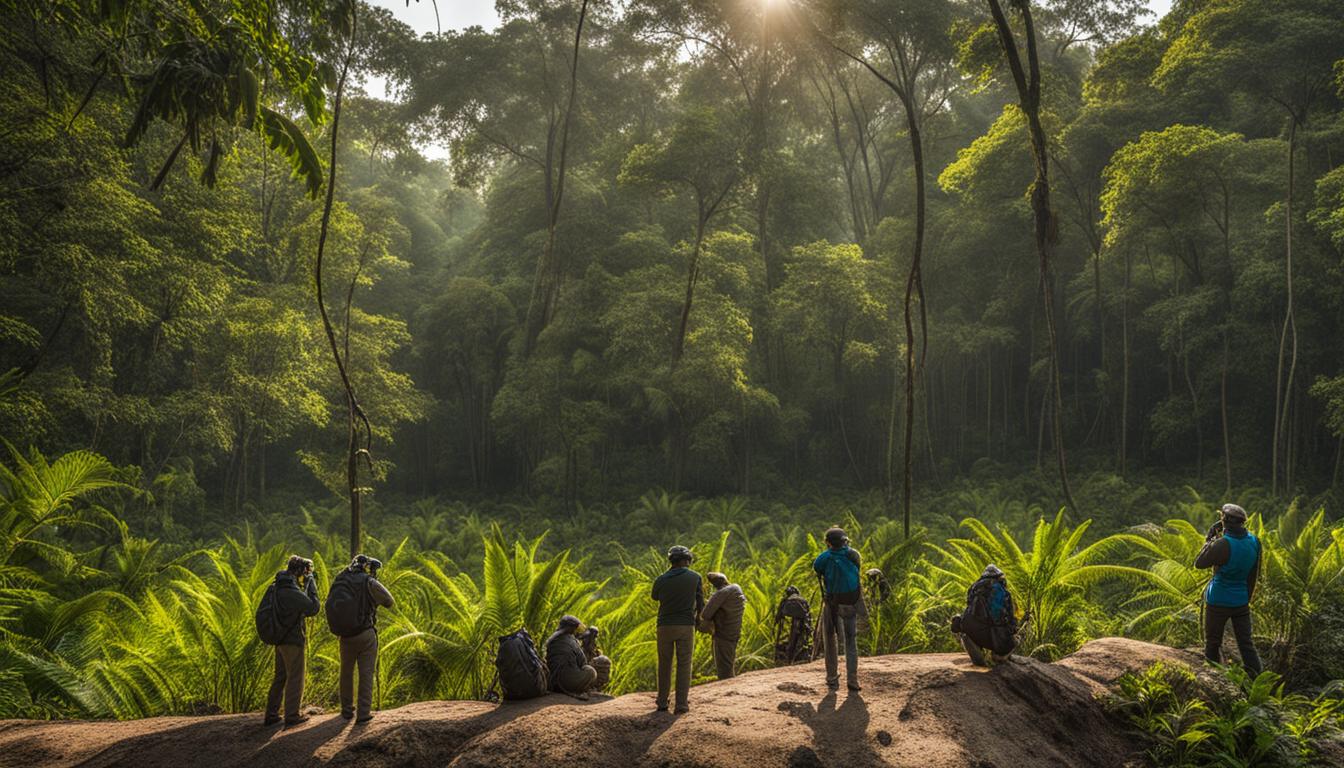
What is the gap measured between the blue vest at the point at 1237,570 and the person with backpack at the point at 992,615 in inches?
73.1

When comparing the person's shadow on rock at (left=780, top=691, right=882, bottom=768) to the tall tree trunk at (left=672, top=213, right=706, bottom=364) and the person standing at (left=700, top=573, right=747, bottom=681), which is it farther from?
the tall tree trunk at (left=672, top=213, right=706, bottom=364)

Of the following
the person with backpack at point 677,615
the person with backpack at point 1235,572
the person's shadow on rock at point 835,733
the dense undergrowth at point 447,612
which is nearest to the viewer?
the person's shadow on rock at point 835,733

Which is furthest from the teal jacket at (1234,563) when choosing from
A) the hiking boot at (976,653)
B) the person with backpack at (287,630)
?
the person with backpack at (287,630)

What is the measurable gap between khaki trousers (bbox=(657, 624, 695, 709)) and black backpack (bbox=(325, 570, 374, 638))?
85.5 inches

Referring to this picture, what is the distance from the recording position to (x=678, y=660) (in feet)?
16.9

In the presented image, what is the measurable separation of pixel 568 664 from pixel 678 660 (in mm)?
967

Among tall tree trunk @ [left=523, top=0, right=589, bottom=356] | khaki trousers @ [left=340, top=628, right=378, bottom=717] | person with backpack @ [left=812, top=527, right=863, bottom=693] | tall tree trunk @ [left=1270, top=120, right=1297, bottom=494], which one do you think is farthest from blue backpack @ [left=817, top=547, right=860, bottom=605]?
tall tree trunk @ [left=523, top=0, right=589, bottom=356]

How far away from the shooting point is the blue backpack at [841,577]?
5.52 meters

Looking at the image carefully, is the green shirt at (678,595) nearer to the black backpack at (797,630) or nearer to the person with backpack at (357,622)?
the person with backpack at (357,622)

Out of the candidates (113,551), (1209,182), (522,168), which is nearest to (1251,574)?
(113,551)

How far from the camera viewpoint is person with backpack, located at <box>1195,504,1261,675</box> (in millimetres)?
5844

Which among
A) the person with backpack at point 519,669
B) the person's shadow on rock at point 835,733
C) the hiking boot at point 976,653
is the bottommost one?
the person's shadow on rock at point 835,733

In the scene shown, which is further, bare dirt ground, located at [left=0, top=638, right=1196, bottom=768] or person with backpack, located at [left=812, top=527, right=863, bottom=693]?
person with backpack, located at [left=812, top=527, right=863, bottom=693]

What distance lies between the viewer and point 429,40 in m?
27.4
